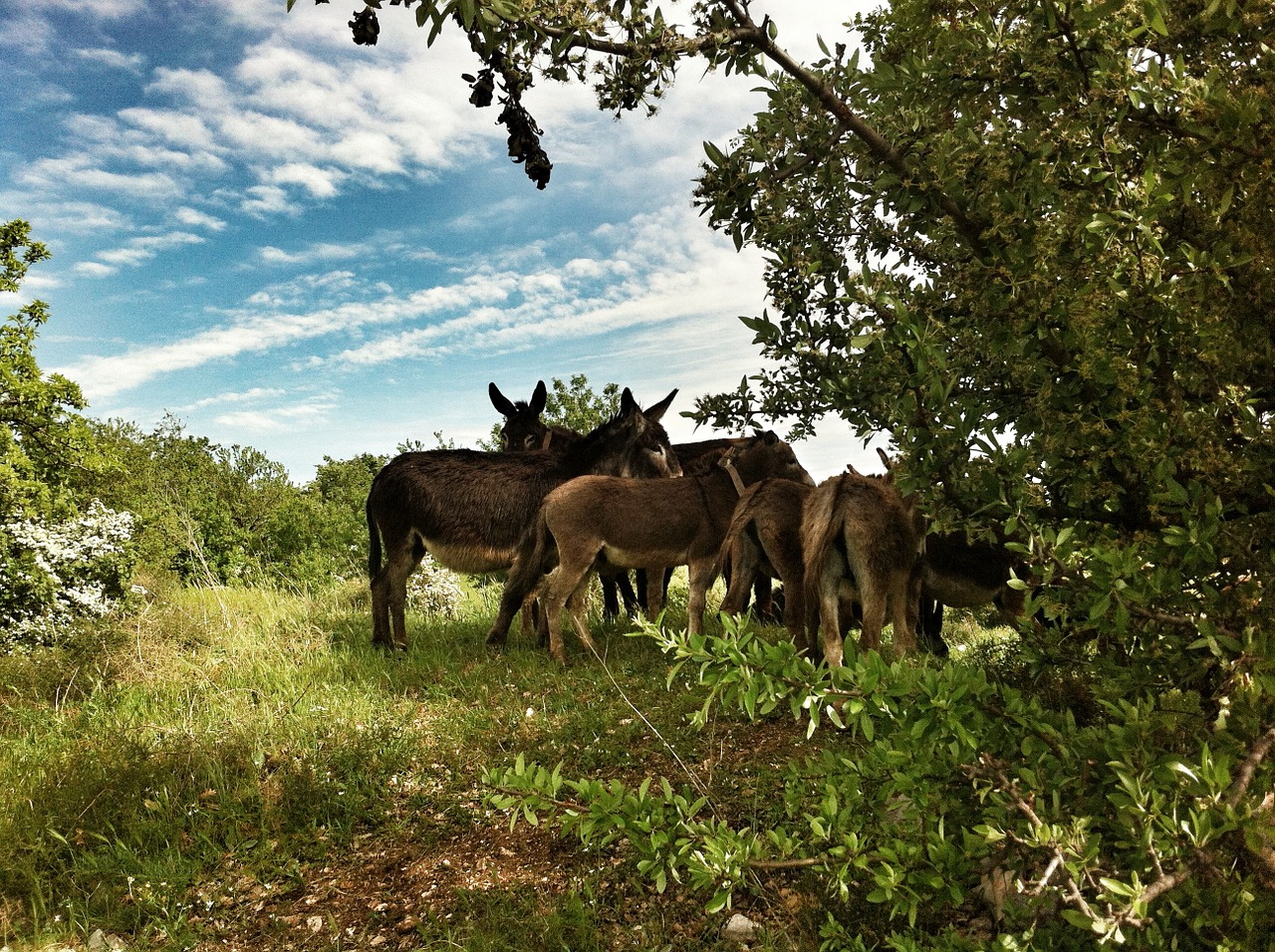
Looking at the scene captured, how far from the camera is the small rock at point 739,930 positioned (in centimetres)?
351

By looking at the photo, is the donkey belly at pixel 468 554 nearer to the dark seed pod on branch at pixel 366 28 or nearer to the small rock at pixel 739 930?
the small rock at pixel 739 930

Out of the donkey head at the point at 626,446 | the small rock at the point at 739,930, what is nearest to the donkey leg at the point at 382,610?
the donkey head at the point at 626,446

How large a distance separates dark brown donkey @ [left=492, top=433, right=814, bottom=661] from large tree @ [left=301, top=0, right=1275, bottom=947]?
478 cm

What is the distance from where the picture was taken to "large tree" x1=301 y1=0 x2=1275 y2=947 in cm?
201

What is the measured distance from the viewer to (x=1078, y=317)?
2336mm

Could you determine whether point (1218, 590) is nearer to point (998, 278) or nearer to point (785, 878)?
point (998, 278)

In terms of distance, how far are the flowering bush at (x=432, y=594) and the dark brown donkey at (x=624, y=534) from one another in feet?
12.6

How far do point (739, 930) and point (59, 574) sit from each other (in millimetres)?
8217

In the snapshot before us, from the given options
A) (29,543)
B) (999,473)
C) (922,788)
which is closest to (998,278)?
(999,473)

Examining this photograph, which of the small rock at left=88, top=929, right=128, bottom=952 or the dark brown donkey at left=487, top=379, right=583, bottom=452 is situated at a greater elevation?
the dark brown donkey at left=487, top=379, right=583, bottom=452

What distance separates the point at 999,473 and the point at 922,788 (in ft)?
3.10

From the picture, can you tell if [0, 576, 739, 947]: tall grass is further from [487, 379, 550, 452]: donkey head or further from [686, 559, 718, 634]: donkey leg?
[487, 379, 550, 452]: donkey head

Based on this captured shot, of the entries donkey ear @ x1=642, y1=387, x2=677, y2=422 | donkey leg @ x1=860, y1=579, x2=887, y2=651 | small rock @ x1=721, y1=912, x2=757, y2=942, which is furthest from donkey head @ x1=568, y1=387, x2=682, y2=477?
small rock @ x1=721, y1=912, x2=757, y2=942

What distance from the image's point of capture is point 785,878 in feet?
12.6
